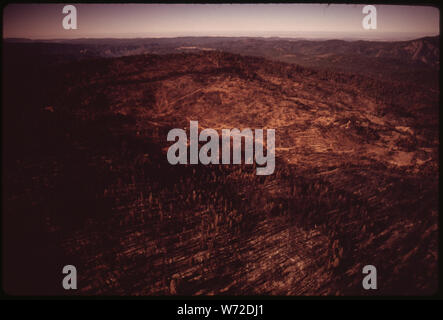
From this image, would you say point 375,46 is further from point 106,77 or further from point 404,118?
point 106,77

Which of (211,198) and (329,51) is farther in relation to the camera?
(329,51)

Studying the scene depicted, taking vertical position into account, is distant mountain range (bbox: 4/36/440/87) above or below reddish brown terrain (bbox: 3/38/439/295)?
above

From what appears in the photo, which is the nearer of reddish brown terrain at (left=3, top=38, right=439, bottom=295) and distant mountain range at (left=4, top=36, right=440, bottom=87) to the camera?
reddish brown terrain at (left=3, top=38, right=439, bottom=295)

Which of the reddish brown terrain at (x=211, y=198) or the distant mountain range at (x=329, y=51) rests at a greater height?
the distant mountain range at (x=329, y=51)

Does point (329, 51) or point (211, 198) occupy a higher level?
point (329, 51)

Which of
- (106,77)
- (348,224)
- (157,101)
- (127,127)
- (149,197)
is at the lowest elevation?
(348,224)

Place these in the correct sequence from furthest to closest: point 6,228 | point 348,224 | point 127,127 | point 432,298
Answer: point 127,127 → point 348,224 → point 6,228 → point 432,298

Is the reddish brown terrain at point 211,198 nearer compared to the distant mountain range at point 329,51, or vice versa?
the reddish brown terrain at point 211,198

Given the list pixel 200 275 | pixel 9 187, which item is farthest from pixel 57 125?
pixel 200 275
